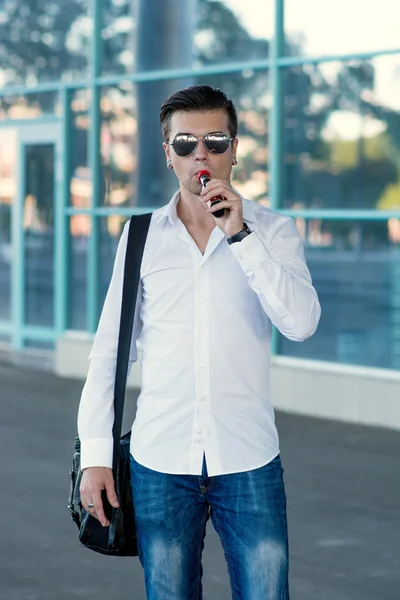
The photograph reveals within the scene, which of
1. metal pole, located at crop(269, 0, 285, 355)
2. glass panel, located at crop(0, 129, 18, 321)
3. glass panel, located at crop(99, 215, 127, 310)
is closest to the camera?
metal pole, located at crop(269, 0, 285, 355)

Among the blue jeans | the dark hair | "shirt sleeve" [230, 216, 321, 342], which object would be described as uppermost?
the dark hair

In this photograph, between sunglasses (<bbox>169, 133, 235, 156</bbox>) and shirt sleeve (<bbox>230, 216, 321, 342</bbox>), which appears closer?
shirt sleeve (<bbox>230, 216, 321, 342</bbox>)

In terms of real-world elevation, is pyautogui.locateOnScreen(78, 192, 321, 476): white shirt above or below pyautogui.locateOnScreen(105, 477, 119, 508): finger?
above

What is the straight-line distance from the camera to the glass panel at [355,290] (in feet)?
33.6

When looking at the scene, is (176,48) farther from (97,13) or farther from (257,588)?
(257,588)

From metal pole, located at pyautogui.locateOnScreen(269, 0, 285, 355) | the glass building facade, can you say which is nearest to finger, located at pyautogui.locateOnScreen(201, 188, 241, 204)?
the glass building facade

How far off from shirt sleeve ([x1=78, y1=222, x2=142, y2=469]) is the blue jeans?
112 mm

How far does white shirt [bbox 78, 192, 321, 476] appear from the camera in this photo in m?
2.80

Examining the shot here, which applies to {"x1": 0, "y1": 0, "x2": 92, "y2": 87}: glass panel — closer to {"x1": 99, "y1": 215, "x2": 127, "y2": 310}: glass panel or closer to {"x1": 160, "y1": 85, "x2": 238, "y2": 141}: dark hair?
{"x1": 99, "y1": 215, "x2": 127, "y2": 310}: glass panel

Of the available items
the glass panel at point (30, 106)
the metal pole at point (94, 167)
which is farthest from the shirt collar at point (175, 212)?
the glass panel at point (30, 106)

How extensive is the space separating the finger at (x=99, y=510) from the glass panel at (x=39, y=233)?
11.7 meters

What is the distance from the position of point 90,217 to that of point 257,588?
34.4 ft

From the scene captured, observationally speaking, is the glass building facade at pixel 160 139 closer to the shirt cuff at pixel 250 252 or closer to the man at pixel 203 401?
the man at pixel 203 401

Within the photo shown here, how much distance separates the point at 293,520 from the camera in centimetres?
660
